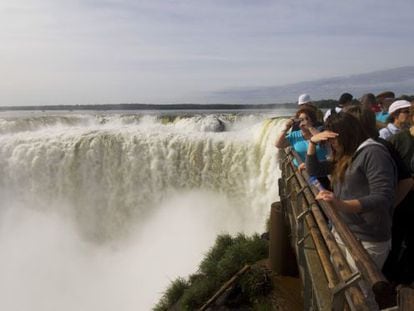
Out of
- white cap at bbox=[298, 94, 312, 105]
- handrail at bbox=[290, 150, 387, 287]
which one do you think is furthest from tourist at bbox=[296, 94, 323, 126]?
handrail at bbox=[290, 150, 387, 287]

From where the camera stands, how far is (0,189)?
789 inches

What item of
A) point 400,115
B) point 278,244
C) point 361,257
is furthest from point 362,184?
point 278,244

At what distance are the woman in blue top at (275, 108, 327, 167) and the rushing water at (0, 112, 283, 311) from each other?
24.8 ft

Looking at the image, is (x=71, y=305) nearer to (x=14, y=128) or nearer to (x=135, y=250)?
(x=135, y=250)

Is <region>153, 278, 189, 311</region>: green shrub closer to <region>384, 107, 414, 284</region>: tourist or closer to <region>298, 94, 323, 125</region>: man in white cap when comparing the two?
<region>298, 94, 323, 125</region>: man in white cap

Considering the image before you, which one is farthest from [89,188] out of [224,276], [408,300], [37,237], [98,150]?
[408,300]

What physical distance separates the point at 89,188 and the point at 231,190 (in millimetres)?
6543

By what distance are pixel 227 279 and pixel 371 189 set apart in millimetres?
4959

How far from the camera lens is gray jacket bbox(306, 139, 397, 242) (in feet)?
8.68

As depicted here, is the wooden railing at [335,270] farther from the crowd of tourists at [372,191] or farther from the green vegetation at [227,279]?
the green vegetation at [227,279]

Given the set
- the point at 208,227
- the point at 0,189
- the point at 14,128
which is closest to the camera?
the point at 208,227

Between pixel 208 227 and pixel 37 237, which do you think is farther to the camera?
pixel 37 237

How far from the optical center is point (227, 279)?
23.7 feet

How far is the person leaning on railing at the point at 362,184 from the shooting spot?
2.66m
